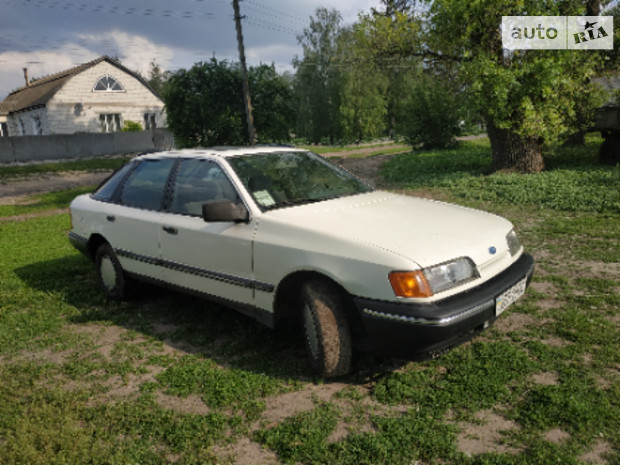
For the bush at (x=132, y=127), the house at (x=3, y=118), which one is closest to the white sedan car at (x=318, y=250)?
the bush at (x=132, y=127)

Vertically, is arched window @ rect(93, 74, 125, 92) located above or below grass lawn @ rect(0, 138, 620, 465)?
above

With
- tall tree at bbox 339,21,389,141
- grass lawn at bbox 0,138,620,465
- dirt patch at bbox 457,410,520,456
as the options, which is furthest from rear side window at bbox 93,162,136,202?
tall tree at bbox 339,21,389,141

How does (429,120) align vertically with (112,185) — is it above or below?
above

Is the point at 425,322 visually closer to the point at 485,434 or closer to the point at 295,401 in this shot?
the point at 485,434

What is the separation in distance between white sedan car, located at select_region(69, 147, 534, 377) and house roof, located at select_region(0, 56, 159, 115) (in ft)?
105

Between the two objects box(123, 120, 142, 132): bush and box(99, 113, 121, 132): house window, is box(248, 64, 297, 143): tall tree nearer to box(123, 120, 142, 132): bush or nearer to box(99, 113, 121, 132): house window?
box(123, 120, 142, 132): bush

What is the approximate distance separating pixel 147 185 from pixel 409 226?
108 inches

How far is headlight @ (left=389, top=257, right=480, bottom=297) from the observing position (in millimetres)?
2928

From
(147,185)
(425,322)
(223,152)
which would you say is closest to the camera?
(425,322)

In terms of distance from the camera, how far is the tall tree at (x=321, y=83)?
42747 mm

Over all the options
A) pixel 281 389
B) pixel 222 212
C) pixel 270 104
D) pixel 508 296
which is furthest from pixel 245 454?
pixel 270 104

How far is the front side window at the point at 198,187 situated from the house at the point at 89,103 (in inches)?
1178

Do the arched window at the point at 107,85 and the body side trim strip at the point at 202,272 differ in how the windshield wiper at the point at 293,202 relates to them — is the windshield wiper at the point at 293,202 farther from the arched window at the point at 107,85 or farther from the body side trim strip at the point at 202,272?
the arched window at the point at 107,85

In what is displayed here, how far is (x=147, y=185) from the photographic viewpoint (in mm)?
4777
